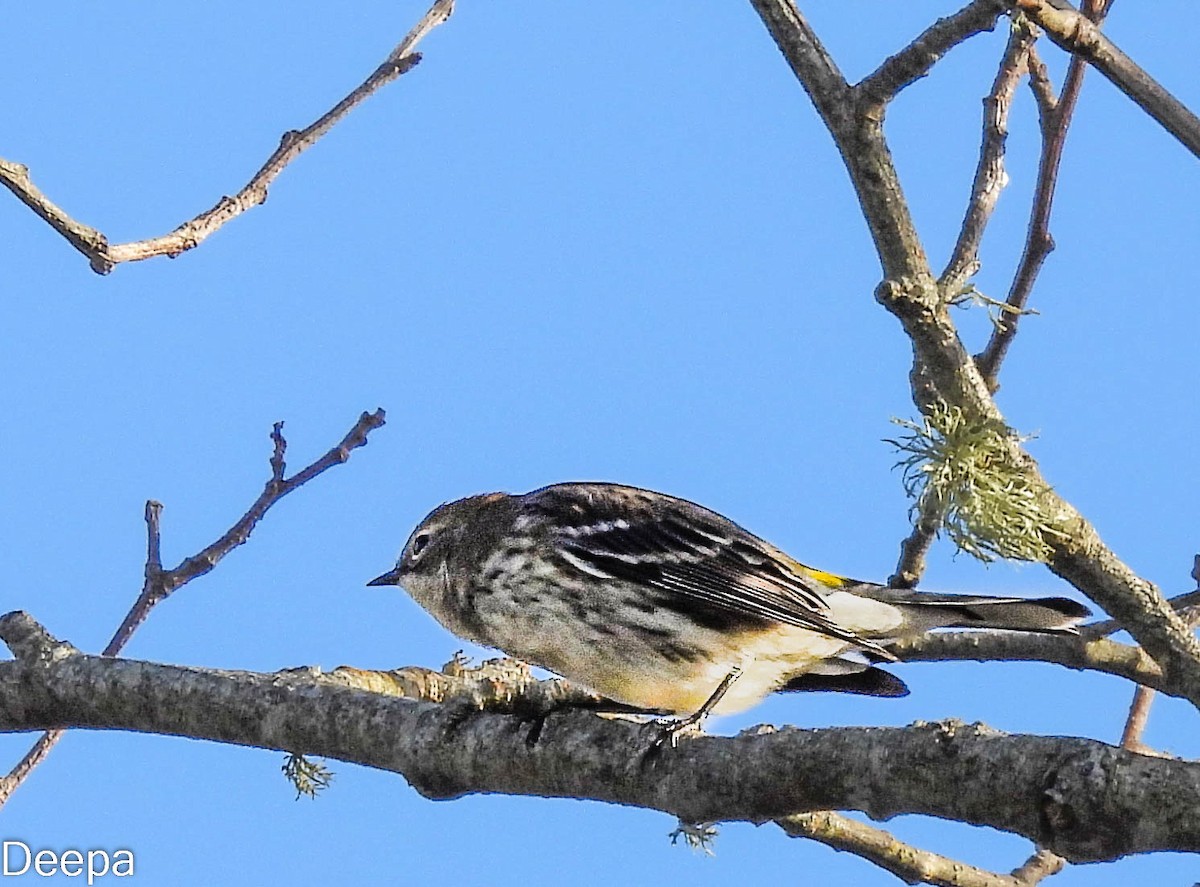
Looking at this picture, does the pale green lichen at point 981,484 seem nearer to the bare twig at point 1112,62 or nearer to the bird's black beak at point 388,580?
the bare twig at point 1112,62

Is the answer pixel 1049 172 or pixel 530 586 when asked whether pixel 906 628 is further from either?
pixel 1049 172

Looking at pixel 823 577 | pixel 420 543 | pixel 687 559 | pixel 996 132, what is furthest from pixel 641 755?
pixel 420 543

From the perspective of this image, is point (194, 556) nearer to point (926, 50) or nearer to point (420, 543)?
point (420, 543)

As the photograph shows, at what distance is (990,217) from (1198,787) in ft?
4.60

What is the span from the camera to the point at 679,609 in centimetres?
416

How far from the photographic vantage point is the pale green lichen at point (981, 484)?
9.49ft

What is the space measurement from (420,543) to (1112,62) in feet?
10.8

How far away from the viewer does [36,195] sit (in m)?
3.16

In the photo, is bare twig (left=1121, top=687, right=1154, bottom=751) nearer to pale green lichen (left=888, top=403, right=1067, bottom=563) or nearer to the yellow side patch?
the yellow side patch

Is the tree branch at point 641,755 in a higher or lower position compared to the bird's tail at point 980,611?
lower

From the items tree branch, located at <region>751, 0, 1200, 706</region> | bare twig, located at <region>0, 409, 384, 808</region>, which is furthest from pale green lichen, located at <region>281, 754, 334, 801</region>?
tree branch, located at <region>751, 0, 1200, 706</region>

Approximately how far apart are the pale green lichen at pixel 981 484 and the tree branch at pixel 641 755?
472mm

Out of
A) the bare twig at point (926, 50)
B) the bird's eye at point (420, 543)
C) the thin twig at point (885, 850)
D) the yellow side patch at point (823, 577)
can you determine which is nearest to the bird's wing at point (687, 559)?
the yellow side patch at point (823, 577)

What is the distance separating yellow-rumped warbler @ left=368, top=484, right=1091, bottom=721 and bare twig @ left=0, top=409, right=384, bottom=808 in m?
0.73
